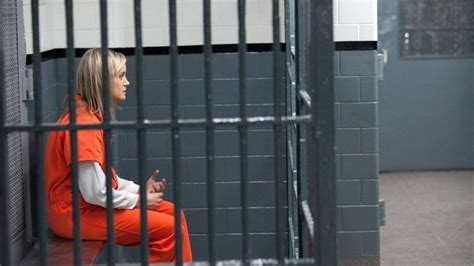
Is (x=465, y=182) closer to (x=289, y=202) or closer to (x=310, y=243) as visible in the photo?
(x=289, y=202)

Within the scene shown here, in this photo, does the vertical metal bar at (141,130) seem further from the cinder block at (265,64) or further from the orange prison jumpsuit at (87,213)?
the cinder block at (265,64)

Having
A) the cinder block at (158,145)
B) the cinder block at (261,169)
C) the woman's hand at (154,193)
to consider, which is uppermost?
the cinder block at (158,145)

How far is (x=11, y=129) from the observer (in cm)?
323

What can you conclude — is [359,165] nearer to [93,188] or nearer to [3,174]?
[93,188]

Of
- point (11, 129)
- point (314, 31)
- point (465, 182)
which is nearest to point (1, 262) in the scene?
point (11, 129)

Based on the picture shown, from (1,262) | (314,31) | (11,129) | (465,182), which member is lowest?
(465,182)

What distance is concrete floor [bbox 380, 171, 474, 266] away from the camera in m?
7.60

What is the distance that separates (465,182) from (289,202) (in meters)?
3.77

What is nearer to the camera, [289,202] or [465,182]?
[289,202]

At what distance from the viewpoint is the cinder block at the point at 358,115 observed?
6.61 m

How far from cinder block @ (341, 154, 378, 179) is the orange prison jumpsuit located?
1.86 metres

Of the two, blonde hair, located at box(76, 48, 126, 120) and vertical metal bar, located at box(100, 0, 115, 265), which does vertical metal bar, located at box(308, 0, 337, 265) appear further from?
blonde hair, located at box(76, 48, 126, 120)

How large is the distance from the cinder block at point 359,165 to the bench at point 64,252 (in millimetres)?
2149

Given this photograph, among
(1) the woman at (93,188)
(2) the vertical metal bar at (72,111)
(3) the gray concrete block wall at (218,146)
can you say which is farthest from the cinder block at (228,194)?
(2) the vertical metal bar at (72,111)
